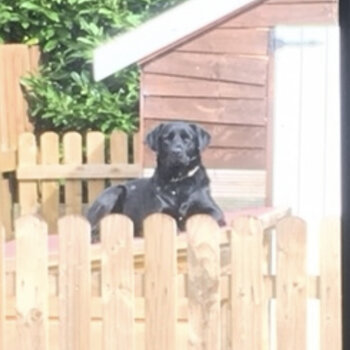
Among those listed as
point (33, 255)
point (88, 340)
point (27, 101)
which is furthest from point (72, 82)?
point (88, 340)

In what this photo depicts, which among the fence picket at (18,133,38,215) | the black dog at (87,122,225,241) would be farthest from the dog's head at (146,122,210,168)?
the fence picket at (18,133,38,215)

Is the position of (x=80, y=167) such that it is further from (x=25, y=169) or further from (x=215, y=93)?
(x=215, y=93)

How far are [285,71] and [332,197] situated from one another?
0.81ft

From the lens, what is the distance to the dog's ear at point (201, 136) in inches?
66.7

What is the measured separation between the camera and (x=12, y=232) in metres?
1.69

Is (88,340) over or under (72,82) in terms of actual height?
under

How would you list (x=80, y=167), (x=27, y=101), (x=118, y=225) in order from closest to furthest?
1. (x=118, y=225)
2. (x=27, y=101)
3. (x=80, y=167)

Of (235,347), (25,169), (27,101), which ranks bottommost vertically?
(235,347)

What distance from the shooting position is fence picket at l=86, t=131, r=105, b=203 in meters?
1.79

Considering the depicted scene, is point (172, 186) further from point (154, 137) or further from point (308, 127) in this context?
point (308, 127)

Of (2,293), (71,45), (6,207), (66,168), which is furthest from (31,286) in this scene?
(71,45)

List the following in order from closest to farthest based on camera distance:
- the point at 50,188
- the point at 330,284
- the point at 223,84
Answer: the point at 330,284, the point at 223,84, the point at 50,188

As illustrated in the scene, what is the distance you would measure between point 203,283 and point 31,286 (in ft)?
0.97

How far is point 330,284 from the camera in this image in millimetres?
1606
